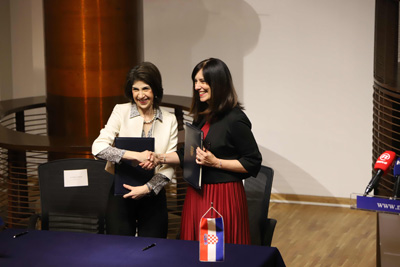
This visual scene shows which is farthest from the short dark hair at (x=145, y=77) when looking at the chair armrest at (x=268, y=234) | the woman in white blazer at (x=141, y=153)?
the chair armrest at (x=268, y=234)

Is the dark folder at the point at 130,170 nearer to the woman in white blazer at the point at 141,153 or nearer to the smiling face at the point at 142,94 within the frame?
the woman in white blazer at the point at 141,153

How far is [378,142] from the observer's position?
6.12 meters

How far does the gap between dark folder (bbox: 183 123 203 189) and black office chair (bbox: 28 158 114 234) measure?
83 centimetres

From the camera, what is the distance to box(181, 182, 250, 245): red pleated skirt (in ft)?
13.6

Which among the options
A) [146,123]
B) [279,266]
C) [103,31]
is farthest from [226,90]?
[103,31]

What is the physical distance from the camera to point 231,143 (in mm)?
4098

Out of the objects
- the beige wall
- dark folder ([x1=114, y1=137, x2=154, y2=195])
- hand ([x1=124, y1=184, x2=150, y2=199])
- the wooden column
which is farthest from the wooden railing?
the beige wall

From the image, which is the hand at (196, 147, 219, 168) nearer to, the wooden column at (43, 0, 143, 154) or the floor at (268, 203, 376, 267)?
the wooden column at (43, 0, 143, 154)

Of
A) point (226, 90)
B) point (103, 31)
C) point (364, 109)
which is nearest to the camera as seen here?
point (226, 90)

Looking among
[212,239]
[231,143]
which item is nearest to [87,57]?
[231,143]

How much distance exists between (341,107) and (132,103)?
3568mm

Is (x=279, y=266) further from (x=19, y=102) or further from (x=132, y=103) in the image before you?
(x=19, y=102)

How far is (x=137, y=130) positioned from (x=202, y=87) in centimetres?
56

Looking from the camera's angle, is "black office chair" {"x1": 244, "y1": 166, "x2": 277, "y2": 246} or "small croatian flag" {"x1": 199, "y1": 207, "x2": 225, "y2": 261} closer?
"small croatian flag" {"x1": 199, "y1": 207, "x2": 225, "y2": 261}
